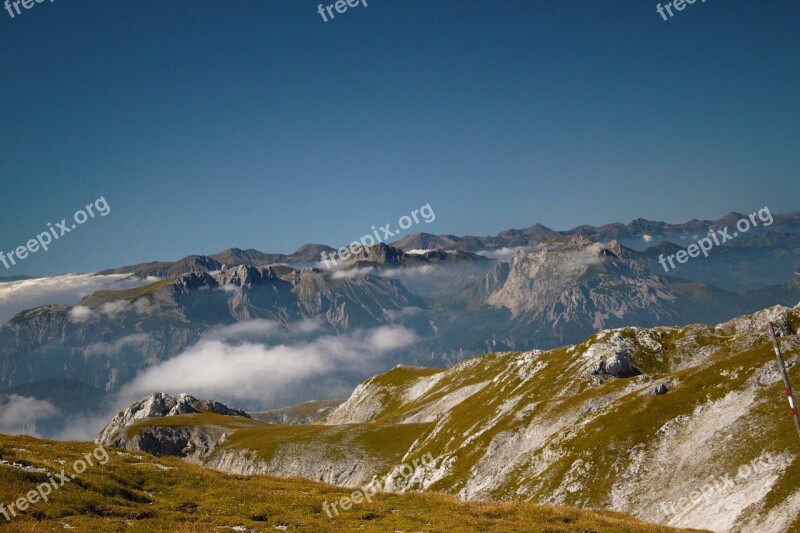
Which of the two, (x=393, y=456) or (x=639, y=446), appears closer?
(x=639, y=446)

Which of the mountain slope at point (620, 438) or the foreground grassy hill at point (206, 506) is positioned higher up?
the foreground grassy hill at point (206, 506)

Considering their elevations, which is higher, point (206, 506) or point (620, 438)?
point (206, 506)

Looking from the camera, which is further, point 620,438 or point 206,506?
point 620,438

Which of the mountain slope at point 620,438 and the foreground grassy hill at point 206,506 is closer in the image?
the foreground grassy hill at point 206,506

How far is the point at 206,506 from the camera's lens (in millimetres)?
31359

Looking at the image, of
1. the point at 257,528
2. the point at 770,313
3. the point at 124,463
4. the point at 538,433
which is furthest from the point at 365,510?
the point at 770,313

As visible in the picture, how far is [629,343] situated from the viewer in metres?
116

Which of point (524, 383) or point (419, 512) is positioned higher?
point (419, 512)

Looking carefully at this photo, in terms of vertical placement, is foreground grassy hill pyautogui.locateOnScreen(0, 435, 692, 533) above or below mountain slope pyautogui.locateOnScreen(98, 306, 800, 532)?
above

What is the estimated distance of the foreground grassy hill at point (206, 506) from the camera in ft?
87.2

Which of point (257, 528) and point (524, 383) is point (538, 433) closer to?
point (524, 383)

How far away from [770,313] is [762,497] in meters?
77.5

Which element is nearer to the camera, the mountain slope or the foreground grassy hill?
the foreground grassy hill

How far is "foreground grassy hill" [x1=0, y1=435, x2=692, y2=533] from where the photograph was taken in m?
26.6
